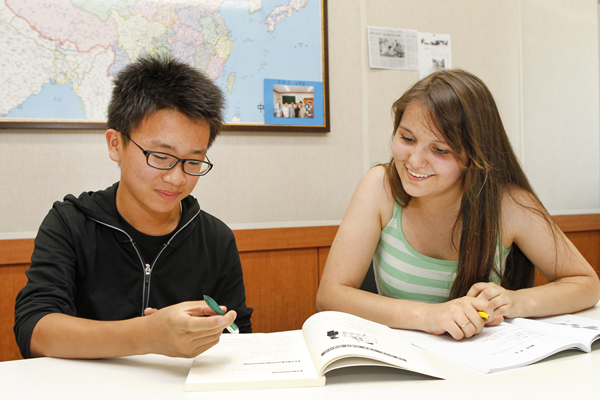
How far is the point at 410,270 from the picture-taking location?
1232 millimetres

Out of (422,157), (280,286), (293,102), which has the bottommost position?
(280,286)

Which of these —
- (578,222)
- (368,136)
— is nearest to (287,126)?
(368,136)

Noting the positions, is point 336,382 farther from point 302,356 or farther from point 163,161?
point 163,161

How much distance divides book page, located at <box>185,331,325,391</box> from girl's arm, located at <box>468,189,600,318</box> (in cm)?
47

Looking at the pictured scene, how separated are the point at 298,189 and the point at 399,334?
1.22 m

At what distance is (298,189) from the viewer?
2051mm

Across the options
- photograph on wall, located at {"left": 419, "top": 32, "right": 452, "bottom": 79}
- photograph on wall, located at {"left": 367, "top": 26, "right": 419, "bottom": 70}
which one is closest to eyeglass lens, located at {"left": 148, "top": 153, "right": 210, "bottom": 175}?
photograph on wall, located at {"left": 367, "top": 26, "right": 419, "bottom": 70}

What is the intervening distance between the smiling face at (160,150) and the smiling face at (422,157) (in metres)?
0.54

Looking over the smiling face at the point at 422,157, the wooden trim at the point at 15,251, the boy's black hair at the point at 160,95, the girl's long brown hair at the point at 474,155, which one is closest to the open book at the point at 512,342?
the girl's long brown hair at the point at 474,155

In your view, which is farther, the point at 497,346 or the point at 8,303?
the point at 8,303

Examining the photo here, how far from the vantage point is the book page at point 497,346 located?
72 cm

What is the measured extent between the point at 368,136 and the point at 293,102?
1.40ft

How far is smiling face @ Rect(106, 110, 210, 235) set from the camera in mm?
1022

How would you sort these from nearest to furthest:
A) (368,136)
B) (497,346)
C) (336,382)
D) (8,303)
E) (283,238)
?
(336,382) < (497,346) < (8,303) < (283,238) < (368,136)
